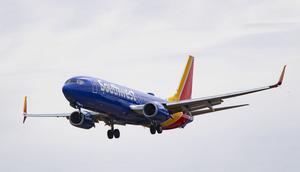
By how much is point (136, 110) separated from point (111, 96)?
3272 millimetres

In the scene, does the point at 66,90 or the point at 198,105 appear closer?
the point at 66,90

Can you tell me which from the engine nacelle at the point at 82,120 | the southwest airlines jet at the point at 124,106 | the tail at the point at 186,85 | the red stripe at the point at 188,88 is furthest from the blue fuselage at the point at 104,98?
the red stripe at the point at 188,88

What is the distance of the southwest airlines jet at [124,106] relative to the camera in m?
66.7

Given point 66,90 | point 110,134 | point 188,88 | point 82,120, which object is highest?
point 188,88

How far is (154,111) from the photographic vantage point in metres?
70.1

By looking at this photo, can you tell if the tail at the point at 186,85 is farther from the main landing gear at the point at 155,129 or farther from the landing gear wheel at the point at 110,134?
the main landing gear at the point at 155,129

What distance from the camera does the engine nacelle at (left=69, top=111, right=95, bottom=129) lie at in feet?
240

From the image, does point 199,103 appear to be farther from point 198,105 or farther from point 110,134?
point 110,134

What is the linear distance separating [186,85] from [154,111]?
1659 centimetres

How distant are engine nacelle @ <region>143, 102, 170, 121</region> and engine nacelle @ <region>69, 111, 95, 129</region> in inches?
258

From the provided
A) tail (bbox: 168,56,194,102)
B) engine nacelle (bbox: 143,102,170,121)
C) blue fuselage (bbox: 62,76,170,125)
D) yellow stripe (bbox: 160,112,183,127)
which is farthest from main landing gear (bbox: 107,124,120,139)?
tail (bbox: 168,56,194,102)

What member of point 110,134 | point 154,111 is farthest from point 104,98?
point 110,134

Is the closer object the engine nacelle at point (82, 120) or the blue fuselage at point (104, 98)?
the blue fuselage at point (104, 98)

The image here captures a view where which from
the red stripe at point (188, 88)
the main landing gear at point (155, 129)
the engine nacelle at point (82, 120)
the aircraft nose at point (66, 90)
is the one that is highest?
the red stripe at point (188, 88)
